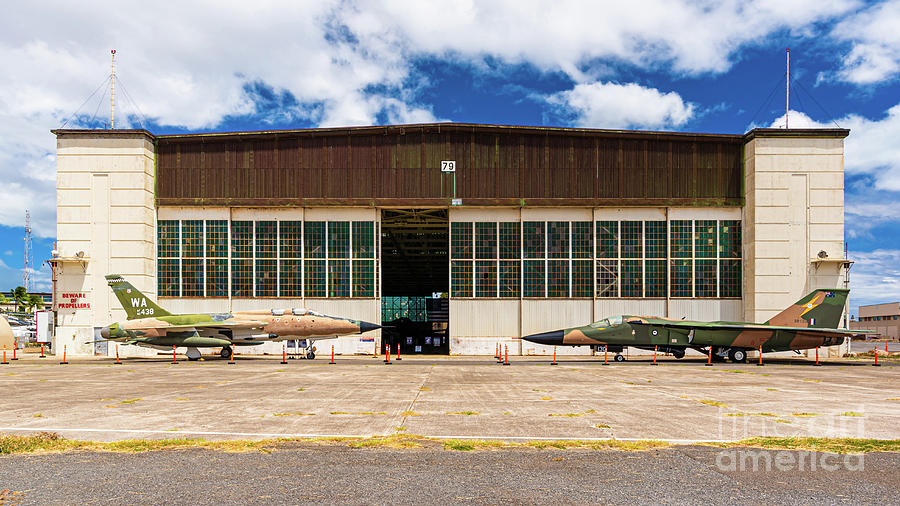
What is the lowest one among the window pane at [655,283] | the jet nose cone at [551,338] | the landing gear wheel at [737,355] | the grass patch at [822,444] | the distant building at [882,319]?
the distant building at [882,319]

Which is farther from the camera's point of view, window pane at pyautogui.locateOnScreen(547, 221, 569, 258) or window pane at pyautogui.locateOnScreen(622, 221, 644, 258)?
window pane at pyautogui.locateOnScreen(547, 221, 569, 258)

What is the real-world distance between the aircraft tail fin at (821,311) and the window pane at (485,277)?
16738mm

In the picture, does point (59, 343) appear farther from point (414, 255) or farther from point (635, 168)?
point (635, 168)

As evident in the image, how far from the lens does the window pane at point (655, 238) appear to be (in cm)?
3581

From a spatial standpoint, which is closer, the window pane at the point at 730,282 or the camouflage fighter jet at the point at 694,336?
the camouflage fighter jet at the point at 694,336

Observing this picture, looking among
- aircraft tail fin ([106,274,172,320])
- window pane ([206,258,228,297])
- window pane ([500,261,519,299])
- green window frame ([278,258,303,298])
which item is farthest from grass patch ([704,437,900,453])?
window pane ([206,258,228,297])

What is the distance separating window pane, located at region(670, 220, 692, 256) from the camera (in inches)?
Answer: 1409

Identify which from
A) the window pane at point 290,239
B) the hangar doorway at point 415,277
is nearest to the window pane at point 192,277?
the window pane at point 290,239

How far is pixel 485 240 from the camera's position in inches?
1428

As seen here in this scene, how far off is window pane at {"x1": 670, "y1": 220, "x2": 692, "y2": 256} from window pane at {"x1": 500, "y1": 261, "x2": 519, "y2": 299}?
10244 mm

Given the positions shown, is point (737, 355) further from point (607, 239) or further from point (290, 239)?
point (290, 239)

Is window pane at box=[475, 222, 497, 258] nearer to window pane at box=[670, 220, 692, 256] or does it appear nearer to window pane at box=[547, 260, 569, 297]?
window pane at box=[547, 260, 569, 297]

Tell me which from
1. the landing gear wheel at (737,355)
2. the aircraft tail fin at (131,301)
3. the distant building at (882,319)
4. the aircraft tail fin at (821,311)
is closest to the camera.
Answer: the landing gear wheel at (737,355)

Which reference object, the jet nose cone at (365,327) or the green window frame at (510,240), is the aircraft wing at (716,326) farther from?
the jet nose cone at (365,327)
